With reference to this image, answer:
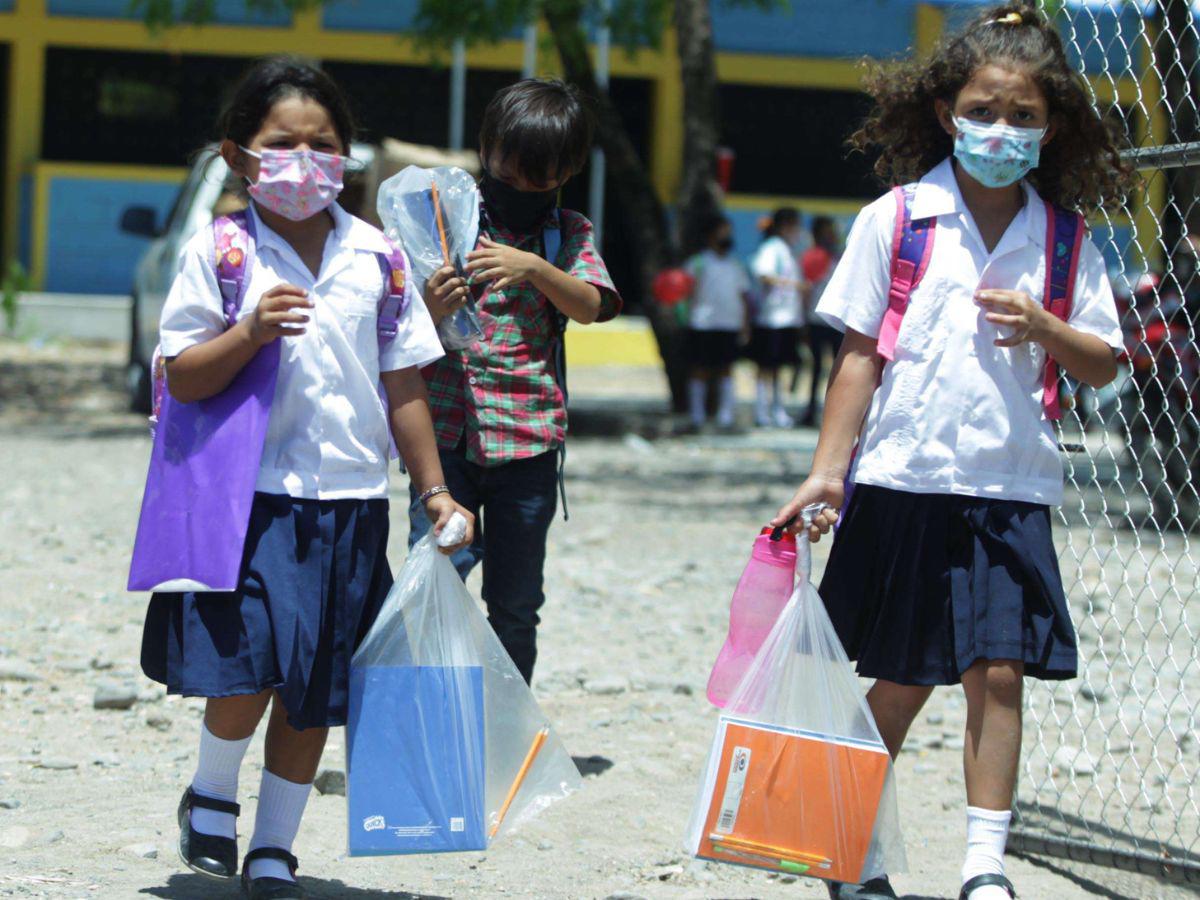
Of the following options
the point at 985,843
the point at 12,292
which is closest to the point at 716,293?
the point at 12,292

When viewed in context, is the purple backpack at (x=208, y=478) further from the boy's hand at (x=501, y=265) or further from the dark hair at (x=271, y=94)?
the boy's hand at (x=501, y=265)

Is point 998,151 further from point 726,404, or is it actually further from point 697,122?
point 726,404

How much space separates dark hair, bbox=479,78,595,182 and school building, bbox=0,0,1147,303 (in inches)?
665

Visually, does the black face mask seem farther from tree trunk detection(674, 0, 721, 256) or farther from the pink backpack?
tree trunk detection(674, 0, 721, 256)

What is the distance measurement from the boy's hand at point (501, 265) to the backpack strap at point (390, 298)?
350 mm

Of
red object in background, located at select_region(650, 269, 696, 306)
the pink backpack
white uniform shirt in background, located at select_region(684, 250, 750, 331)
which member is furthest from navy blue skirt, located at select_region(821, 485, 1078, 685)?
white uniform shirt in background, located at select_region(684, 250, 750, 331)

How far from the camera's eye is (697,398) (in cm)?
1431

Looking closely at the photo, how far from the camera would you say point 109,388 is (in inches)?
641

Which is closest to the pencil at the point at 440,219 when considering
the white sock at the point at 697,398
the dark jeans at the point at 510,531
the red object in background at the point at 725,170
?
the dark jeans at the point at 510,531

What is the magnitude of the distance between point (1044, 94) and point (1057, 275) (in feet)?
1.15

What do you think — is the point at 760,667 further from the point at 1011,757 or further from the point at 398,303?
the point at 398,303

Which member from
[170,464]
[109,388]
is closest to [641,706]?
[170,464]

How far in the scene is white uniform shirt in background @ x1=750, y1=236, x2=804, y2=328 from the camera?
15078 mm

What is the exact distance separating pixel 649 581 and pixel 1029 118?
14.6 feet
